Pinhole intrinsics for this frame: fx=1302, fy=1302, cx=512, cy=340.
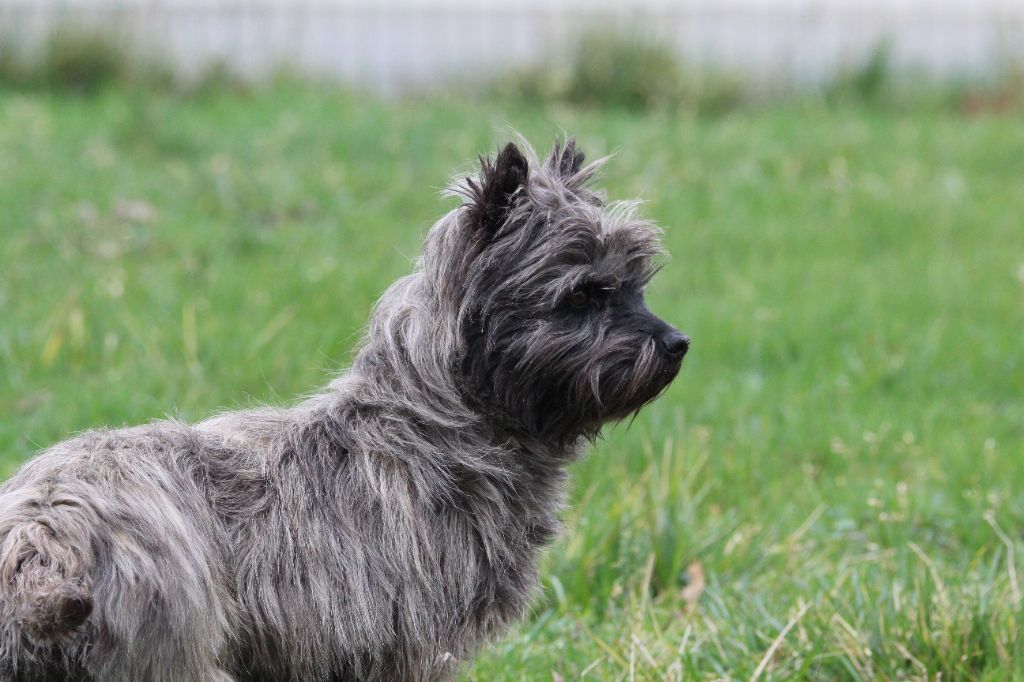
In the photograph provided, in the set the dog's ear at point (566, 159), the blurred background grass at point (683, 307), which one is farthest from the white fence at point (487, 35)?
the dog's ear at point (566, 159)

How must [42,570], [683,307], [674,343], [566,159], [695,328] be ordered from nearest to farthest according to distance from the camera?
[42,570]
[674,343]
[566,159]
[695,328]
[683,307]

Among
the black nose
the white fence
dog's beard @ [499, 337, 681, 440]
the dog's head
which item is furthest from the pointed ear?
the white fence

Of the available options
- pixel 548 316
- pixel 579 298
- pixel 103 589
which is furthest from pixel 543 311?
pixel 103 589

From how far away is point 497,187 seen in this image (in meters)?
3.78

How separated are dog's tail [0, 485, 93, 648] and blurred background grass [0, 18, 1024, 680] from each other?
136 cm

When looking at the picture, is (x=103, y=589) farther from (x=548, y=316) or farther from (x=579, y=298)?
(x=579, y=298)

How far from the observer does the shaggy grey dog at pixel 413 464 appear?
10.8 feet

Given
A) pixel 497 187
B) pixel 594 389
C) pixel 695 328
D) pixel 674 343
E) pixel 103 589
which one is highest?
pixel 497 187

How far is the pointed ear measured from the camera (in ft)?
12.3

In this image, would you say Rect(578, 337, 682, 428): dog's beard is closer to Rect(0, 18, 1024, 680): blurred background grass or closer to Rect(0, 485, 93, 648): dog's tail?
Rect(0, 18, 1024, 680): blurred background grass

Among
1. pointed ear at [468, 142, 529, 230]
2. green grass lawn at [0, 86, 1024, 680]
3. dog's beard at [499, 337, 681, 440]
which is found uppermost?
pointed ear at [468, 142, 529, 230]

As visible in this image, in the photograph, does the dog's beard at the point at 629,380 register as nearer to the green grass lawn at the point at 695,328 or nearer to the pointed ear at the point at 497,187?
the pointed ear at the point at 497,187

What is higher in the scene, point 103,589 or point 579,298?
point 579,298

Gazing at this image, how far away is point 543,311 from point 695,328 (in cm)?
451
